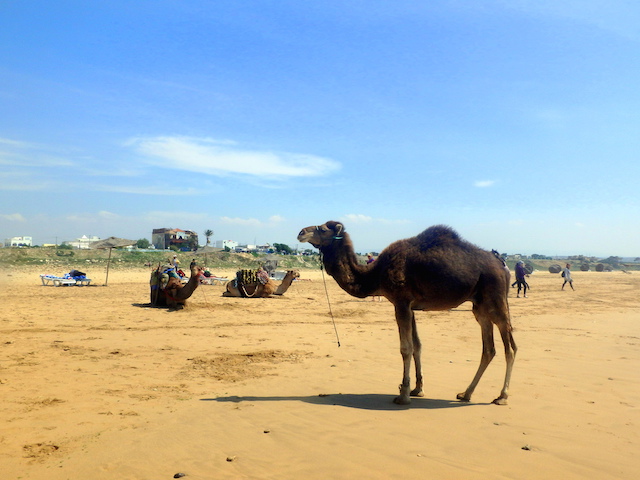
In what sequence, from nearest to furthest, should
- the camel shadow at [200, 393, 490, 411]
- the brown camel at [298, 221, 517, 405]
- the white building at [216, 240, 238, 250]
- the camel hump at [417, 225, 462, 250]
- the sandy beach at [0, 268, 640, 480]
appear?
the sandy beach at [0, 268, 640, 480] → the camel shadow at [200, 393, 490, 411] → the brown camel at [298, 221, 517, 405] → the camel hump at [417, 225, 462, 250] → the white building at [216, 240, 238, 250]

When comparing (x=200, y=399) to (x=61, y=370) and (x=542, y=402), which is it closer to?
(x=61, y=370)

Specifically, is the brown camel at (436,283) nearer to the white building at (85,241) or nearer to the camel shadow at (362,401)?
the camel shadow at (362,401)

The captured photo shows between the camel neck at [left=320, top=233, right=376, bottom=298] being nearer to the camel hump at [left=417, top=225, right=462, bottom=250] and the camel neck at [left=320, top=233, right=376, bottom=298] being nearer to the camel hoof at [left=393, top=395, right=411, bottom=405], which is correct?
the camel hump at [left=417, top=225, right=462, bottom=250]

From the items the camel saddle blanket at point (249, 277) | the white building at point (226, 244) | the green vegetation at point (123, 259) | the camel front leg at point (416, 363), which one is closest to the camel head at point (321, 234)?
the camel front leg at point (416, 363)

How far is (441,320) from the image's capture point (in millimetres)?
17578

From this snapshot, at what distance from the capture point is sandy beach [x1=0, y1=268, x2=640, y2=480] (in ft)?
16.0

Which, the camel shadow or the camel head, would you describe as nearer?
the camel shadow

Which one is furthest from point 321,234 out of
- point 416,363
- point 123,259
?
point 123,259

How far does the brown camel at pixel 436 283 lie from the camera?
7.20 m

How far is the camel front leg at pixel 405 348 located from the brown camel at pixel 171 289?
12.5 m

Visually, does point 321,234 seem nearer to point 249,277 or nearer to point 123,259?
point 249,277

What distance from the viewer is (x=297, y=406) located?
270 inches

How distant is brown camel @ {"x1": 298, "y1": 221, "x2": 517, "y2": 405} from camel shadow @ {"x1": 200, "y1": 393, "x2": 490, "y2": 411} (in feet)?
0.61

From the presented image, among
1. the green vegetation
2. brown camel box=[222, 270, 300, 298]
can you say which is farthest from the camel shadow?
the green vegetation
